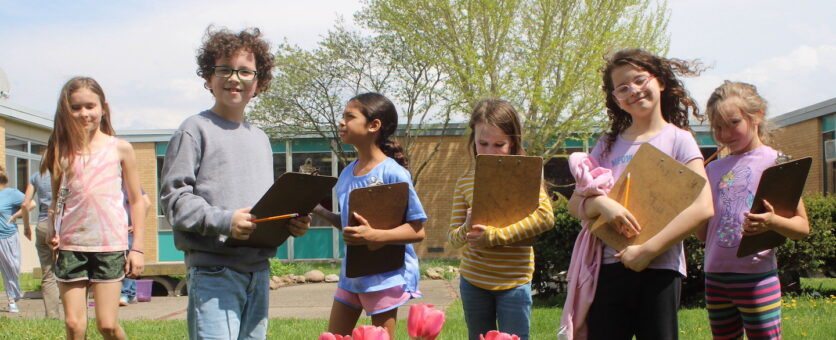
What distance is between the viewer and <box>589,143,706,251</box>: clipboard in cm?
231

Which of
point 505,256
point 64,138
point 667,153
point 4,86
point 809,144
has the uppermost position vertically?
Answer: point 4,86

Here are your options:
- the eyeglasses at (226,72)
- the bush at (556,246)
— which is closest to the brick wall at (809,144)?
the bush at (556,246)

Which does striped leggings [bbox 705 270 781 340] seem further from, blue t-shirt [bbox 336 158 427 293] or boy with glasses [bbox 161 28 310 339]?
boy with glasses [bbox 161 28 310 339]

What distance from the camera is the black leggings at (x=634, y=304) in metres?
2.56

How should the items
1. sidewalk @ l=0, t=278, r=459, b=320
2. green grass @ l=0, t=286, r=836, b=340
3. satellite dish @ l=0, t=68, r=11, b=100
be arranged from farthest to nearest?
1. satellite dish @ l=0, t=68, r=11, b=100
2. sidewalk @ l=0, t=278, r=459, b=320
3. green grass @ l=0, t=286, r=836, b=340

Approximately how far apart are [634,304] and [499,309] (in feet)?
2.35

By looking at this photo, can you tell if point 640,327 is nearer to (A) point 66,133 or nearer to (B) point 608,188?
(B) point 608,188

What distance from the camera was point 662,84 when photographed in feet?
9.18

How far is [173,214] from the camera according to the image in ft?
8.41

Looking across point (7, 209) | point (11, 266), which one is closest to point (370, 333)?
point (11, 266)

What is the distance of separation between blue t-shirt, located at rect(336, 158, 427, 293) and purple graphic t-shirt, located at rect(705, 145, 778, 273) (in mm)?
1344

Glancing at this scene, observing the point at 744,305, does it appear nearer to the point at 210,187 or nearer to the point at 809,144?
the point at 210,187

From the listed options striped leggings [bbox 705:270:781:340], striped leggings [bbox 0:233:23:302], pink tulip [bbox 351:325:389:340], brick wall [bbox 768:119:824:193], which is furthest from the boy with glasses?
brick wall [bbox 768:119:824:193]

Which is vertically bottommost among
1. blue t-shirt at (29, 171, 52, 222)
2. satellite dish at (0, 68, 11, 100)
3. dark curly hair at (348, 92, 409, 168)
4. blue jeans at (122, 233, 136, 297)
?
blue jeans at (122, 233, 136, 297)
